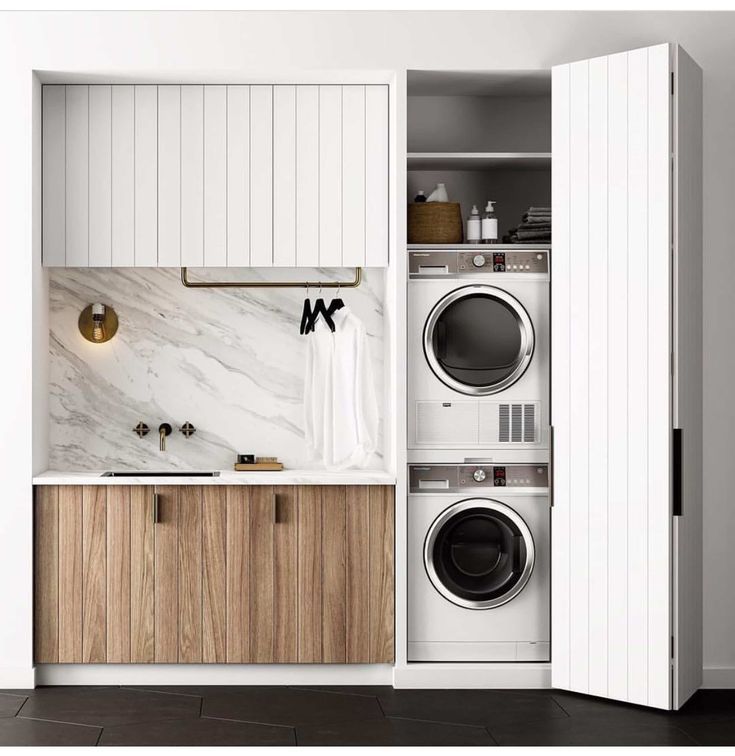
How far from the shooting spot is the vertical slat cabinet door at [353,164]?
3.92m

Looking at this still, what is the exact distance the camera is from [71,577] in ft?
12.3

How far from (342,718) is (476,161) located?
8.01 feet

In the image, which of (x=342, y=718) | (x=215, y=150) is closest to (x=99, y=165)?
(x=215, y=150)

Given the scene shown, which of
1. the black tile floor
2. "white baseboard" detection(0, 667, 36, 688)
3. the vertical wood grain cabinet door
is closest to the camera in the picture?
the black tile floor

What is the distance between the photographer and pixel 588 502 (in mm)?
3584

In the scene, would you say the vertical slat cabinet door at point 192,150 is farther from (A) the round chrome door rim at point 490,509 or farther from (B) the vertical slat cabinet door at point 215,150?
(A) the round chrome door rim at point 490,509

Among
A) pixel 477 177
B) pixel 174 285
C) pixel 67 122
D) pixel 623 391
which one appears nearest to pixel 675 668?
pixel 623 391

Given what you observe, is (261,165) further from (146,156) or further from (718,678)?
(718,678)

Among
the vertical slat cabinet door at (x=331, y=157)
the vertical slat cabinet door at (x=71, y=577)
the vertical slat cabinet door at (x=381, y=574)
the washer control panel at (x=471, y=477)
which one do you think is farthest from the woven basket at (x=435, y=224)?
the vertical slat cabinet door at (x=71, y=577)

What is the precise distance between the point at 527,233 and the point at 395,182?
2.02 feet

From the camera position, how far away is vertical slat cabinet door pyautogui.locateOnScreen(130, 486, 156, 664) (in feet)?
12.3

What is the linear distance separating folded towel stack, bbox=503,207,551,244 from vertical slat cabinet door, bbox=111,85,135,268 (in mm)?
1708

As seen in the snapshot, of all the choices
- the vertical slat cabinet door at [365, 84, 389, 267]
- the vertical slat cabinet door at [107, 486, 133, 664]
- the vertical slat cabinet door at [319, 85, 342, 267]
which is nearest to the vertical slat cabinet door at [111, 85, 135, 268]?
the vertical slat cabinet door at [319, 85, 342, 267]

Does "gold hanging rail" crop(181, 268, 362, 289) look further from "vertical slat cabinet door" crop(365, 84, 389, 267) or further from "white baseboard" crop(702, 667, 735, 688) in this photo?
"white baseboard" crop(702, 667, 735, 688)
